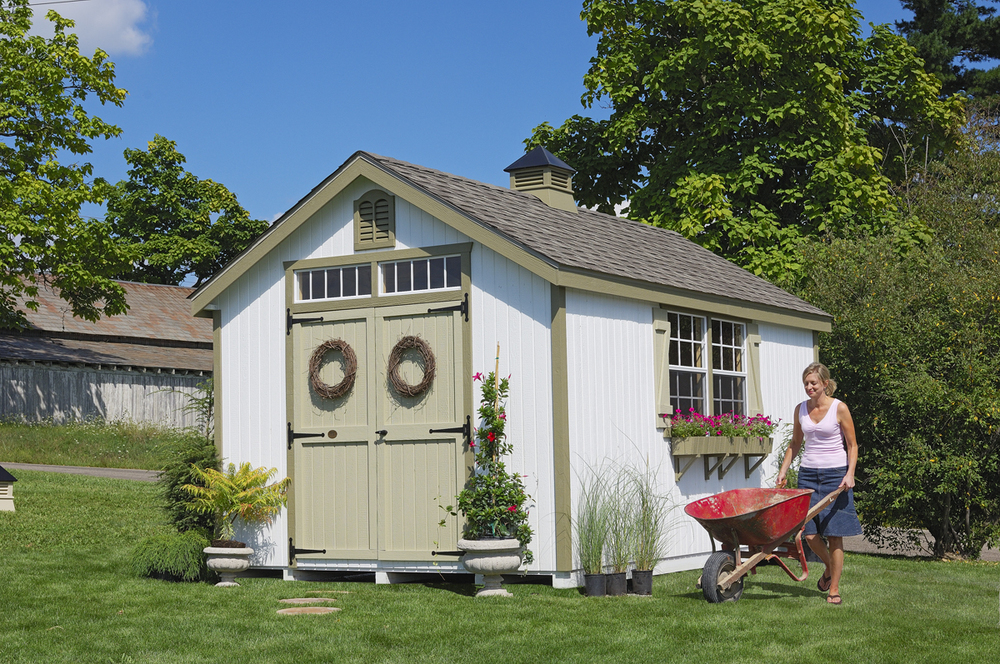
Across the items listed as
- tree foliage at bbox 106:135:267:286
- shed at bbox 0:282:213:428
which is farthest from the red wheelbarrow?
tree foliage at bbox 106:135:267:286

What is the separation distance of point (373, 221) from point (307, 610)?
13.9 feet

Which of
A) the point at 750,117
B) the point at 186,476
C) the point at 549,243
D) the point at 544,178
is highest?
the point at 750,117

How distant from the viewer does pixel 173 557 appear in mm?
11562

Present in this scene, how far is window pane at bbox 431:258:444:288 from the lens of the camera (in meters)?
Result: 11.5

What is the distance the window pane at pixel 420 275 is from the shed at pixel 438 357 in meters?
0.02

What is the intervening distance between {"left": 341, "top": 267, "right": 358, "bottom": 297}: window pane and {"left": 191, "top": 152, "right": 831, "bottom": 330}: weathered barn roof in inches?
29.4

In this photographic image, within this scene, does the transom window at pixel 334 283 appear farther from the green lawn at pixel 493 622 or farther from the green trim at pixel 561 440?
the green lawn at pixel 493 622

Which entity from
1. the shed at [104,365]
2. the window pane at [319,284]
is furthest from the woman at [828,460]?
the shed at [104,365]

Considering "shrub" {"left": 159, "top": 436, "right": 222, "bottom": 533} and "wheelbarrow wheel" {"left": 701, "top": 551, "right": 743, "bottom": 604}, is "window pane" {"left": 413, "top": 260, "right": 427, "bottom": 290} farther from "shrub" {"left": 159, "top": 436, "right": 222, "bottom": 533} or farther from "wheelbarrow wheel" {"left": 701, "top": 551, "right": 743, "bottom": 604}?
"wheelbarrow wheel" {"left": 701, "top": 551, "right": 743, "bottom": 604}

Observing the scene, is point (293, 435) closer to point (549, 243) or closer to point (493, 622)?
point (549, 243)

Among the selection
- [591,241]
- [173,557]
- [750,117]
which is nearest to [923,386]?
[591,241]

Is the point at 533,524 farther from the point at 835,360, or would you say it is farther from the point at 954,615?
the point at 835,360

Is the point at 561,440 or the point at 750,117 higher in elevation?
the point at 750,117

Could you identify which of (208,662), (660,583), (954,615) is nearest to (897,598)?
(954,615)
